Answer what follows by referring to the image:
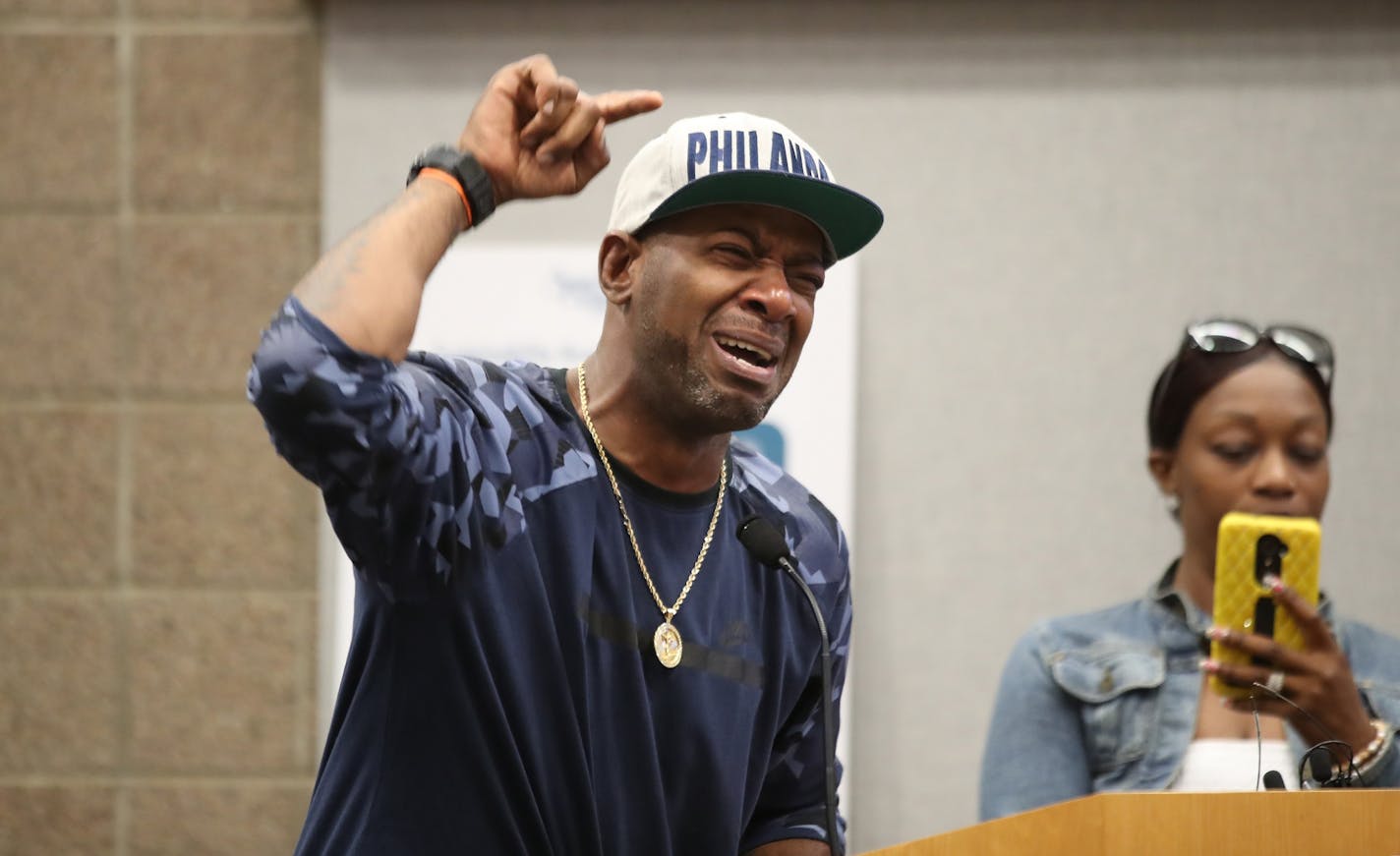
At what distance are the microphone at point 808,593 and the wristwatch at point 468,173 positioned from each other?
1.64ft

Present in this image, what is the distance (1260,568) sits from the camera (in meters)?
2.17

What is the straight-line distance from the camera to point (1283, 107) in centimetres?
326

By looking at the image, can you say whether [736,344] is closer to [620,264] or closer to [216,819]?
[620,264]

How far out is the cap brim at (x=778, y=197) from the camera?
177cm

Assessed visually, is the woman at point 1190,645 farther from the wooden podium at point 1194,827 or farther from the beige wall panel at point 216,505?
the beige wall panel at point 216,505

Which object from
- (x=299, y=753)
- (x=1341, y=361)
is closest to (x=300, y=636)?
(x=299, y=753)

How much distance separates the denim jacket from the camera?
231 centimetres

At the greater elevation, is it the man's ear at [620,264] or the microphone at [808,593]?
the man's ear at [620,264]

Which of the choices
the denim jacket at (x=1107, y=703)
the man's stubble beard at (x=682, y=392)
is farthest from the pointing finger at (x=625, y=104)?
the denim jacket at (x=1107, y=703)

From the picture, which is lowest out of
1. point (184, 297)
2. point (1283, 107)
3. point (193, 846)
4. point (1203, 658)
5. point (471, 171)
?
point (193, 846)

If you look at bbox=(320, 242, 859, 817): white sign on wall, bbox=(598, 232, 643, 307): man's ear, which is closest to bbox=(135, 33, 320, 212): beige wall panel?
bbox=(320, 242, 859, 817): white sign on wall

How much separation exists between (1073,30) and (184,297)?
204 cm

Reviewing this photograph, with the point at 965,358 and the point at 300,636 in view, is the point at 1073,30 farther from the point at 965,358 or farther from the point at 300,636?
the point at 300,636

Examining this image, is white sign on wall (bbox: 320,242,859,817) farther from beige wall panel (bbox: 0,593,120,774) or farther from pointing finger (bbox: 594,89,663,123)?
pointing finger (bbox: 594,89,663,123)
